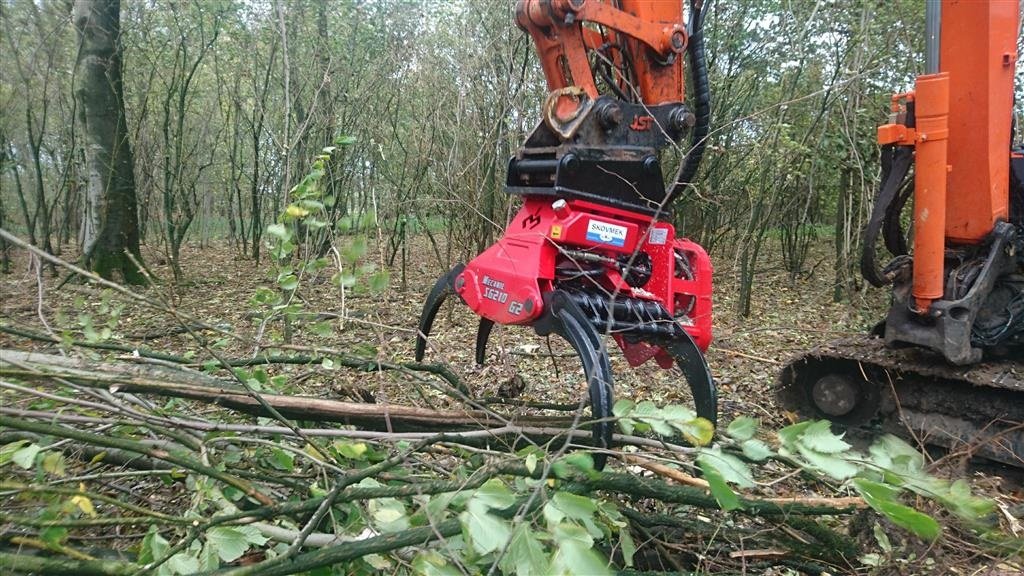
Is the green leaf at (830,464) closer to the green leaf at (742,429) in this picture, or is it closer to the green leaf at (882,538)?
the green leaf at (742,429)

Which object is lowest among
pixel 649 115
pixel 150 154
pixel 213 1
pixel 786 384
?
pixel 786 384

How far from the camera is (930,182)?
3.68m

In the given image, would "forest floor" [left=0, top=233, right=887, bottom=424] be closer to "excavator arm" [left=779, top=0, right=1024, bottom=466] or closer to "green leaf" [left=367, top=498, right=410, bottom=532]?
"excavator arm" [left=779, top=0, right=1024, bottom=466]

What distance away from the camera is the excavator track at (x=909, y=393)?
363cm

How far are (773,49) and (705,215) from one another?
289 cm

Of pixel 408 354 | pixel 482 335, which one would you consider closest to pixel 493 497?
pixel 482 335

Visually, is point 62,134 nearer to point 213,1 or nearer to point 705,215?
point 213,1

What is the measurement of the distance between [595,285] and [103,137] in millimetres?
8704

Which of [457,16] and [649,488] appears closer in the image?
[649,488]

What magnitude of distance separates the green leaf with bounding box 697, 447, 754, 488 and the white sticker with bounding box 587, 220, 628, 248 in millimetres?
1782

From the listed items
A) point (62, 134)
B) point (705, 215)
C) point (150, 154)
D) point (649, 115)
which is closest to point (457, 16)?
point (705, 215)

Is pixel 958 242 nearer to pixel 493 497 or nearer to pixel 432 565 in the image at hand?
pixel 493 497

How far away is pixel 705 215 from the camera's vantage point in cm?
1085

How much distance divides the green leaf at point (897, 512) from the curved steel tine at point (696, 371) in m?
1.36
